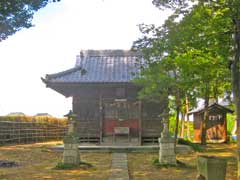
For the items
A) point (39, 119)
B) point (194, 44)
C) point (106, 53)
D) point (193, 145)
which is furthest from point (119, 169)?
point (39, 119)

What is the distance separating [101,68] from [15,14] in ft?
40.6

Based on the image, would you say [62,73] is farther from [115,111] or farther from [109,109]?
[115,111]

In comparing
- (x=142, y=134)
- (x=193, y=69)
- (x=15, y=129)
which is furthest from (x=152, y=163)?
(x=15, y=129)

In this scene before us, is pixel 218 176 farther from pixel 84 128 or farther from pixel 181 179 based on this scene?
pixel 84 128

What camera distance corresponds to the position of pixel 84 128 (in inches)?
838

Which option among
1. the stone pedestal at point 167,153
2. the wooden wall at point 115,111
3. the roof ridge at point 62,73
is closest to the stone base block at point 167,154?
the stone pedestal at point 167,153

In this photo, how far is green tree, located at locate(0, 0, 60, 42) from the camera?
9711mm

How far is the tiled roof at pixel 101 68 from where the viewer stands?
20609mm

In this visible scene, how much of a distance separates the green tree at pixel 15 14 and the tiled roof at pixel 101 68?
942 centimetres

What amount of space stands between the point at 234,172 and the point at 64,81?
11113 mm

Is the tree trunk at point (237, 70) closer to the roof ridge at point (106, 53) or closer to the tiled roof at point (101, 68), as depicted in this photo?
the tiled roof at point (101, 68)

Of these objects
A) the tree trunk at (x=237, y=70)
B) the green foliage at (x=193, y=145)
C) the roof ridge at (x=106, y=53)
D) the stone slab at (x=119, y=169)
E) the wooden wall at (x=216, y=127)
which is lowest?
the stone slab at (x=119, y=169)

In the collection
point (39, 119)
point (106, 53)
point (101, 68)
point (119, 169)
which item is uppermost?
point (106, 53)

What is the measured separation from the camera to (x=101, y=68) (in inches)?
876
